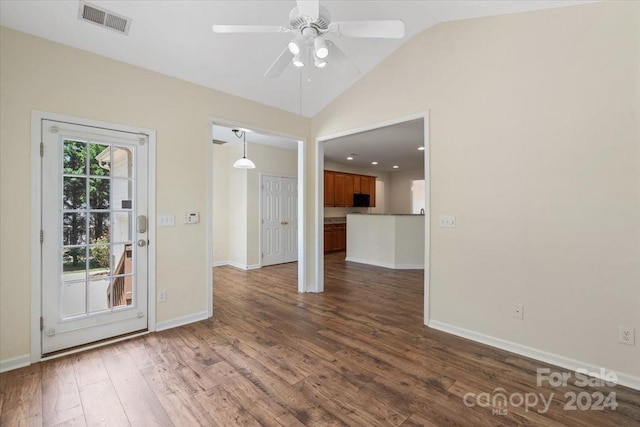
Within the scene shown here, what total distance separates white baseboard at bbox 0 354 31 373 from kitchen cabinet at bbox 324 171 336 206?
6.43 m

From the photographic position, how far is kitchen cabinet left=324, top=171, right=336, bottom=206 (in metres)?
8.09

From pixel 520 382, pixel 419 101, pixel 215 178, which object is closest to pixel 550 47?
pixel 419 101

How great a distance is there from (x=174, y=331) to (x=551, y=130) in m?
4.03

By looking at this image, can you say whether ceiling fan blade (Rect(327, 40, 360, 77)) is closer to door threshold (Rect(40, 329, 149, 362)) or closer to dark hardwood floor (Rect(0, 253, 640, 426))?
dark hardwood floor (Rect(0, 253, 640, 426))

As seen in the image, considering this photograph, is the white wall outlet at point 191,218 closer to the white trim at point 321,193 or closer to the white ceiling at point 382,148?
the white trim at point 321,193

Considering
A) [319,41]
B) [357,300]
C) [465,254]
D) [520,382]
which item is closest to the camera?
[319,41]

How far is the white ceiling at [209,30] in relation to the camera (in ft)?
7.50

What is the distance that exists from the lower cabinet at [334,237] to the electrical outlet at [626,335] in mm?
6204

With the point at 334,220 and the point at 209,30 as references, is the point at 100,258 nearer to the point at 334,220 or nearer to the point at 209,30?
the point at 209,30

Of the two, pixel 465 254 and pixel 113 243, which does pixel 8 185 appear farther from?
pixel 465 254

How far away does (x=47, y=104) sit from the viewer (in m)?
2.41

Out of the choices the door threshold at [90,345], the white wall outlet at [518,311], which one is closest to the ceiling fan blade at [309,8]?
the white wall outlet at [518,311]

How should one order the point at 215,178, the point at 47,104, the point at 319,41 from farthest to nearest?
1. the point at 215,178
2. the point at 47,104
3. the point at 319,41

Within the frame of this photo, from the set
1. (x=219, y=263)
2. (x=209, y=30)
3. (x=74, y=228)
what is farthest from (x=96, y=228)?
(x=219, y=263)
